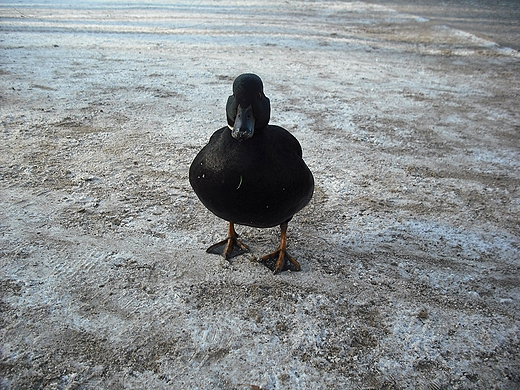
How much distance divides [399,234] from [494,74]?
5.33 metres

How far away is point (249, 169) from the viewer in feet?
7.73

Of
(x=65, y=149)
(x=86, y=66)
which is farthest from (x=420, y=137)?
(x=86, y=66)

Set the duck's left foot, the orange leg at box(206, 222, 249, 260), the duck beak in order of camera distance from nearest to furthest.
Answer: the duck beak < the duck's left foot < the orange leg at box(206, 222, 249, 260)

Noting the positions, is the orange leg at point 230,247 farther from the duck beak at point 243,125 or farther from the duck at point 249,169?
the duck beak at point 243,125

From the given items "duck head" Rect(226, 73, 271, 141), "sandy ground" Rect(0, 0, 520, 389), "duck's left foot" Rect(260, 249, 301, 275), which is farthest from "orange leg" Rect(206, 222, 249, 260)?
"duck head" Rect(226, 73, 271, 141)

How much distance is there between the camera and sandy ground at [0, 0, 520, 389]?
2275 millimetres

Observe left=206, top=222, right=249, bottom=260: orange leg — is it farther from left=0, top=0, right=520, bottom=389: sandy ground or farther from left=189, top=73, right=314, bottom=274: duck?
left=189, top=73, right=314, bottom=274: duck

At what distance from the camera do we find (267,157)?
2.41 m

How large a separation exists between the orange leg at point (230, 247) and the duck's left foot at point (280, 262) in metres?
0.18

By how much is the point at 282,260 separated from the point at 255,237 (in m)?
0.41

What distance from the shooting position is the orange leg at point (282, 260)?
2.92 meters

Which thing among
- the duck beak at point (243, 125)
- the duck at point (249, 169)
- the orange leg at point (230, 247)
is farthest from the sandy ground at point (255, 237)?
the duck beak at point (243, 125)

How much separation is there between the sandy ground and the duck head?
1.05 meters

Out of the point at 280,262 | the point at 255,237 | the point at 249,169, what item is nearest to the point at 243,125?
the point at 249,169
